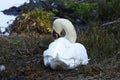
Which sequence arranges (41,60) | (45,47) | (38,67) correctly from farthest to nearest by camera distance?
(45,47)
(41,60)
(38,67)

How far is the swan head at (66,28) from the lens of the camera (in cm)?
835

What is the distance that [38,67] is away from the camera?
8.05 m

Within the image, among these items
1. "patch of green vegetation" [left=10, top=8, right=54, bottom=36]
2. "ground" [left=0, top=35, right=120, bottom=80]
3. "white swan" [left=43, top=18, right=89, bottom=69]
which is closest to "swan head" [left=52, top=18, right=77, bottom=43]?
"white swan" [left=43, top=18, right=89, bottom=69]

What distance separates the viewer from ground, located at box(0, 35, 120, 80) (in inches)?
296

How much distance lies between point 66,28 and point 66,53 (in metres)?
0.80

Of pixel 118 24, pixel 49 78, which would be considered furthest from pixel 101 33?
pixel 49 78

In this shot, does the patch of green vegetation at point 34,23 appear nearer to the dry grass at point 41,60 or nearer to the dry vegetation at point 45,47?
the dry vegetation at point 45,47

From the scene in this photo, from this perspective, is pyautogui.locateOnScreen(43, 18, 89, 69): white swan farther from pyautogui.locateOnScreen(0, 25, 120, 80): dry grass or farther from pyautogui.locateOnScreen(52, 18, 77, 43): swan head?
pyautogui.locateOnScreen(0, 25, 120, 80): dry grass

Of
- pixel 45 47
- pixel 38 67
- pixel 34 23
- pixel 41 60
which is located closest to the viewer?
pixel 38 67

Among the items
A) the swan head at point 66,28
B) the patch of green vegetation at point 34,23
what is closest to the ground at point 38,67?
the swan head at point 66,28

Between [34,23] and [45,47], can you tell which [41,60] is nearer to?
[45,47]

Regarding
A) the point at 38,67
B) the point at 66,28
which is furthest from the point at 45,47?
the point at 38,67

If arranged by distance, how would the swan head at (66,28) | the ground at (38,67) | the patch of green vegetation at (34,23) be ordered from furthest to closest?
the patch of green vegetation at (34,23)
the swan head at (66,28)
the ground at (38,67)

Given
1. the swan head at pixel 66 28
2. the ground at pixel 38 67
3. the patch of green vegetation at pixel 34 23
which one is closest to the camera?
the ground at pixel 38 67
